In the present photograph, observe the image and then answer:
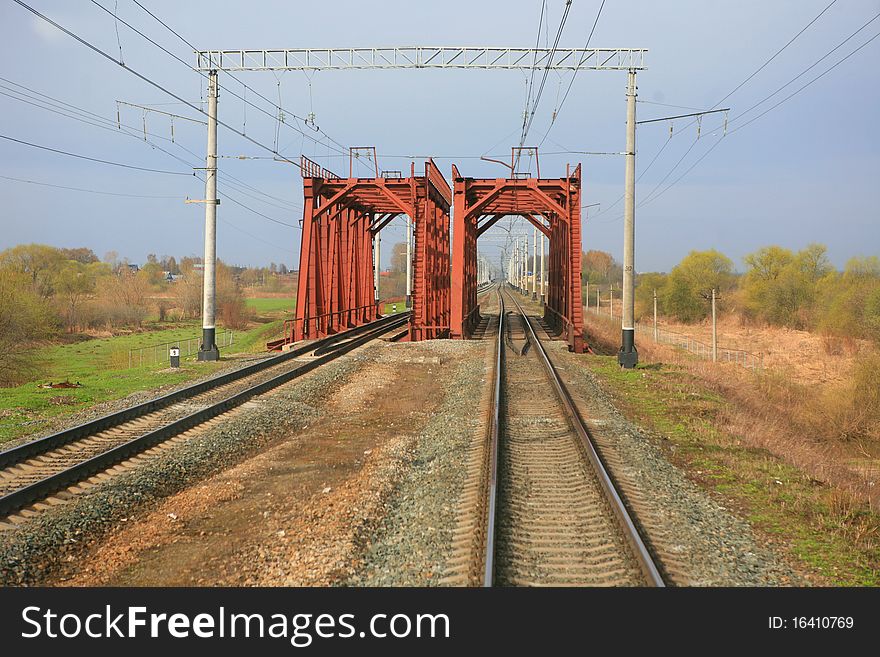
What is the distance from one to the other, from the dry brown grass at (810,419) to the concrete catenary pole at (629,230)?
1986 mm

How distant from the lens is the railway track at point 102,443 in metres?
7.79

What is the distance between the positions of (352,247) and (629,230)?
729 inches

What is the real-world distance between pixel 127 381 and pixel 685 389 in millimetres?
12890

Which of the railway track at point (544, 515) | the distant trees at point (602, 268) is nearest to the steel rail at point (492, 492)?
the railway track at point (544, 515)

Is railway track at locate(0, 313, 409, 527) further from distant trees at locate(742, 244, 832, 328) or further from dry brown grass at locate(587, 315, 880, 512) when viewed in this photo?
distant trees at locate(742, 244, 832, 328)

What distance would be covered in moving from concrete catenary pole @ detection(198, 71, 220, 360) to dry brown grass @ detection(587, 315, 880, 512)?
13.4 metres

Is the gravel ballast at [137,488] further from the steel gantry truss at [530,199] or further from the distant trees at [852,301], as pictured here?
the distant trees at [852,301]

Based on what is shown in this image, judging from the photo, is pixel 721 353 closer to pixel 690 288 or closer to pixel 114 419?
pixel 690 288

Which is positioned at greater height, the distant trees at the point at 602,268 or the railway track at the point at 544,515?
the distant trees at the point at 602,268

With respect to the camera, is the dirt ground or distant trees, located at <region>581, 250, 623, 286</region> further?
distant trees, located at <region>581, 250, 623, 286</region>

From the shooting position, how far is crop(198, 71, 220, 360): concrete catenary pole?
2012cm

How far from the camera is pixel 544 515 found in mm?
7113

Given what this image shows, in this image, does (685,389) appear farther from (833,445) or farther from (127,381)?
(127,381)

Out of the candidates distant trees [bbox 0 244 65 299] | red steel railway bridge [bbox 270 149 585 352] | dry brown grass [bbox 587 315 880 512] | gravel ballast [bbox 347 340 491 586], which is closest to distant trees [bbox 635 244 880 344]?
dry brown grass [bbox 587 315 880 512]
